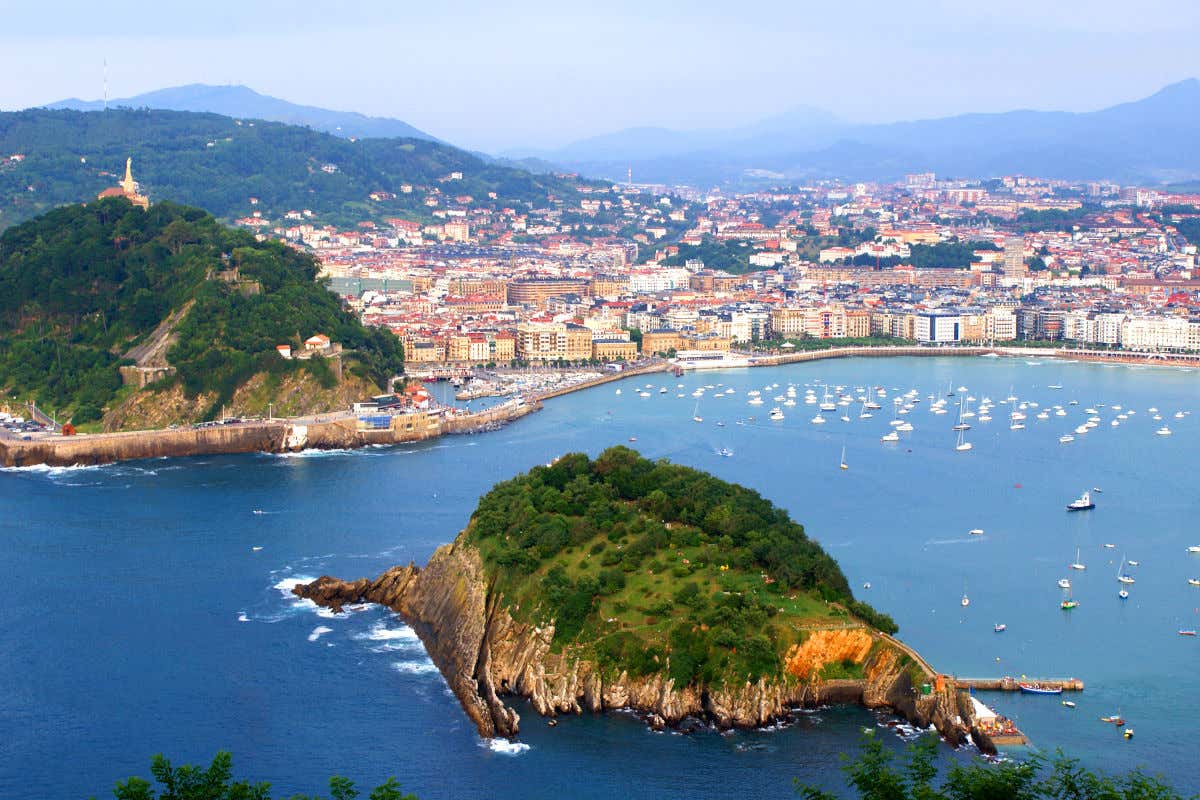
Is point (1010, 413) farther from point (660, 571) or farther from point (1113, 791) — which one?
point (1113, 791)

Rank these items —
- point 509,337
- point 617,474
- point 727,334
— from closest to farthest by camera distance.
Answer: point 617,474 < point 509,337 < point 727,334

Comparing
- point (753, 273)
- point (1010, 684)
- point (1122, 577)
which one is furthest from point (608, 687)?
point (753, 273)

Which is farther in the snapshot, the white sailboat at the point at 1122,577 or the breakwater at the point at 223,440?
the breakwater at the point at 223,440

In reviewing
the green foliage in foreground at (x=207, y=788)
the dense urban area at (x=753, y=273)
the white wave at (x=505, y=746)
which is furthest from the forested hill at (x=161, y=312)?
the green foliage in foreground at (x=207, y=788)

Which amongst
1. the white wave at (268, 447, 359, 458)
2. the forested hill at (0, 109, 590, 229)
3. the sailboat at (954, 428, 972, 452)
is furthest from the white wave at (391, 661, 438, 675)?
the forested hill at (0, 109, 590, 229)

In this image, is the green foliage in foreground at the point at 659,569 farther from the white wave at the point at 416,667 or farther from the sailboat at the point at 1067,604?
the sailboat at the point at 1067,604

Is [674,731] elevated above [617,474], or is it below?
below

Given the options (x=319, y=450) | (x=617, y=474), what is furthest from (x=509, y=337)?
(x=617, y=474)
